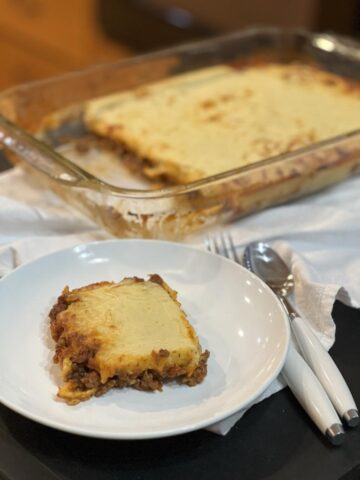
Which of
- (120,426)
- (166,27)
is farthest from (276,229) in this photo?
(166,27)

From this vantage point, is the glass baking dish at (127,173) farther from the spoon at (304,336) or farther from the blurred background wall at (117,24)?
the blurred background wall at (117,24)

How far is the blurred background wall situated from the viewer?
2.56 m

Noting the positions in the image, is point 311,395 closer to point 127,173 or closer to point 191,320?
point 191,320

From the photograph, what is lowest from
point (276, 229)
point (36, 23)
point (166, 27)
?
point (36, 23)

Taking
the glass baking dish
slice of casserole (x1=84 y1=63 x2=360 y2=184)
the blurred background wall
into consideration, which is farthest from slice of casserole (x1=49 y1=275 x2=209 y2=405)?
the blurred background wall

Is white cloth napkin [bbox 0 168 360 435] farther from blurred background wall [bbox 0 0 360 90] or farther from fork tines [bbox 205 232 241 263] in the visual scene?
blurred background wall [bbox 0 0 360 90]

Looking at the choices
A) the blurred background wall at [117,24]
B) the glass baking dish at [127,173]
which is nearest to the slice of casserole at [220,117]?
the glass baking dish at [127,173]

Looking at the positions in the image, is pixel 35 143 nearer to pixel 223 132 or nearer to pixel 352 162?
pixel 223 132

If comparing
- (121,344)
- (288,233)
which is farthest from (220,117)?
(121,344)

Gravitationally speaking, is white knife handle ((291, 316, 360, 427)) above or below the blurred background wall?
above

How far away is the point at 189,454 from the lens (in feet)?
2.50

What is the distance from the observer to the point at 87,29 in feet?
10.5

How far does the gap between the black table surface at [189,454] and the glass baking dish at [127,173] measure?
36cm

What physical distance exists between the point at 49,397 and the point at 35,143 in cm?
51
